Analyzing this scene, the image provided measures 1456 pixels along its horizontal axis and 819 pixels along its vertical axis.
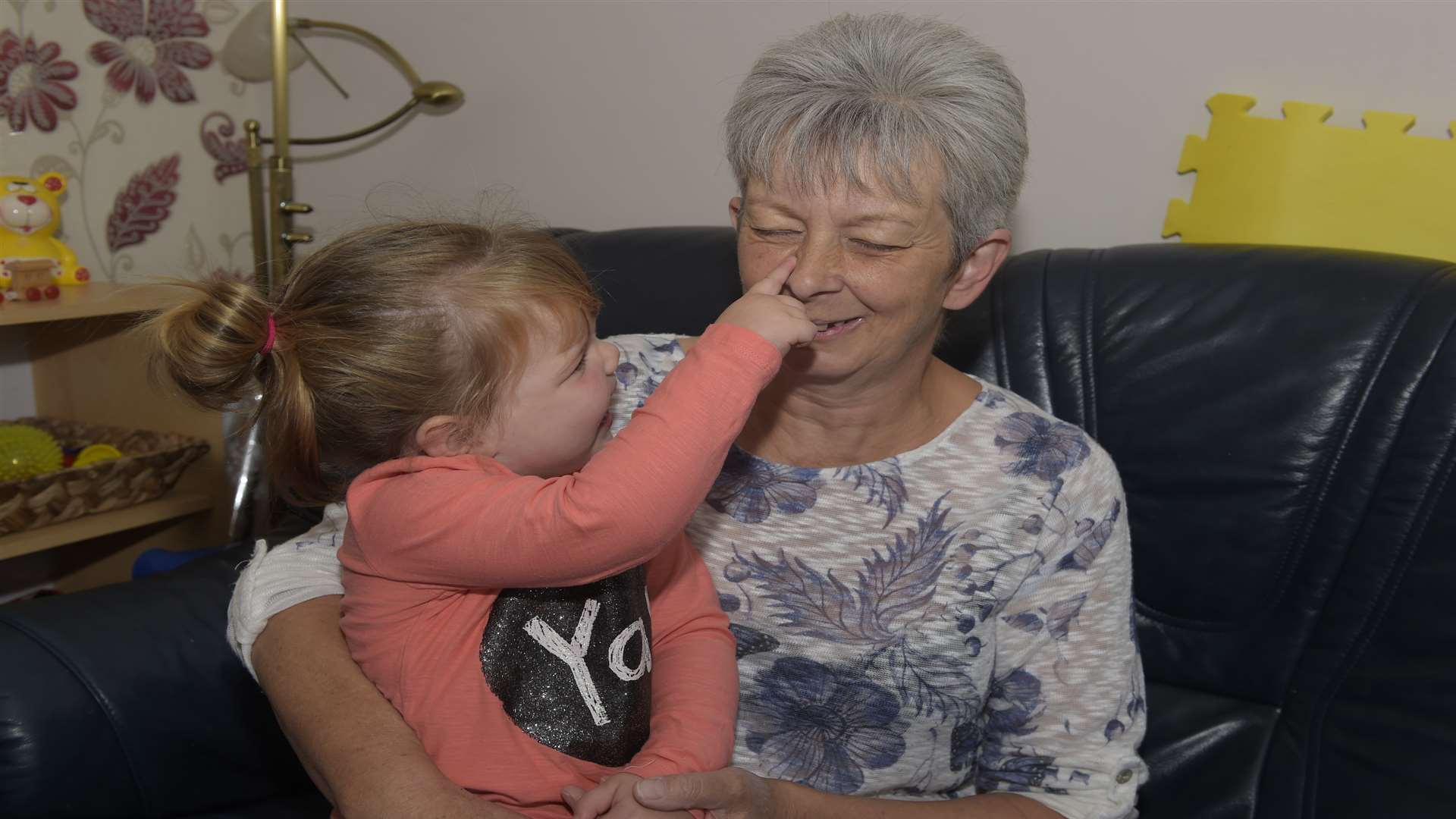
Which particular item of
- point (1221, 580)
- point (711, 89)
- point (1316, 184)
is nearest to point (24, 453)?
point (711, 89)

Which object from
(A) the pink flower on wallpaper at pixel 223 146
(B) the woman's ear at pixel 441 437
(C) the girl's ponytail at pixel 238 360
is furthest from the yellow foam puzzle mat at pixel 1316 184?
(A) the pink flower on wallpaper at pixel 223 146

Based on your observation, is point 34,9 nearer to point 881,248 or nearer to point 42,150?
point 42,150

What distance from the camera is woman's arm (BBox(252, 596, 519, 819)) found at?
1.07 m

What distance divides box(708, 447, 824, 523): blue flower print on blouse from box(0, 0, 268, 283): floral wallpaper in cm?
166

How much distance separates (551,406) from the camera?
3.69ft

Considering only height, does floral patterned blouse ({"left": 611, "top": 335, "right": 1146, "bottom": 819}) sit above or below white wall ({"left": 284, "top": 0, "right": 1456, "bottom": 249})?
below

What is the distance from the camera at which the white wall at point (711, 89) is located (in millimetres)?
1803

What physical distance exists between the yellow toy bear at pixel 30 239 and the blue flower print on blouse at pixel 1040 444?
200 centimetres

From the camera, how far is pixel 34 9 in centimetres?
269

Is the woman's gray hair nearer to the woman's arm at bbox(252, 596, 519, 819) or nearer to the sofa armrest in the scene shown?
the woman's arm at bbox(252, 596, 519, 819)

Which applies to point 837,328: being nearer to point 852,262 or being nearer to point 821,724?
point 852,262

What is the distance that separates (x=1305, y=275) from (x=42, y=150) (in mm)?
2656

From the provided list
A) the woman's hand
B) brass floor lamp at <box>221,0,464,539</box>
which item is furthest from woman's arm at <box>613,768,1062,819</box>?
brass floor lamp at <box>221,0,464,539</box>

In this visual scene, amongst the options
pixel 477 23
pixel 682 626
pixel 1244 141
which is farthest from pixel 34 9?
pixel 1244 141
